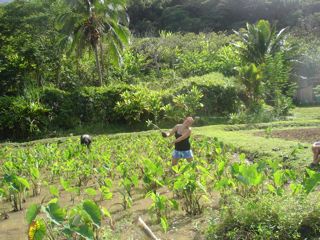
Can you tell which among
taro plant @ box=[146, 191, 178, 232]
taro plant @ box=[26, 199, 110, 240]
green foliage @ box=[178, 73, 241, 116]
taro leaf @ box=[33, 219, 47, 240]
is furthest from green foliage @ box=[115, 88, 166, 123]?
taro leaf @ box=[33, 219, 47, 240]

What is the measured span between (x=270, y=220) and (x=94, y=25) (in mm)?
16353

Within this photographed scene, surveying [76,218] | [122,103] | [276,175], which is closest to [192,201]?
[276,175]

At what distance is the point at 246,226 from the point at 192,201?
1.45 m

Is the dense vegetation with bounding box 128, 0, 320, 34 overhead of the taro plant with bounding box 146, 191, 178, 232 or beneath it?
overhead

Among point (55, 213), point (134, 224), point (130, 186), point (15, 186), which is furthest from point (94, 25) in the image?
point (55, 213)

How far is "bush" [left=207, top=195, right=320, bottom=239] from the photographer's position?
14.5 feet

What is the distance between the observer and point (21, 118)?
16.2 m

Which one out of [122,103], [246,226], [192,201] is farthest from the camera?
[122,103]

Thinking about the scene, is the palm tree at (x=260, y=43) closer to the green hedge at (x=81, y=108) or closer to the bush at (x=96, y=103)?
the green hedge at (x=81, y=108)

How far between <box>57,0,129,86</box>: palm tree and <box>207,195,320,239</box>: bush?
618 inches

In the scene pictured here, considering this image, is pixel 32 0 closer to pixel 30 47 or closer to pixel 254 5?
pixel 30 47

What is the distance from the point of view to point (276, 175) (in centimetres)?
520

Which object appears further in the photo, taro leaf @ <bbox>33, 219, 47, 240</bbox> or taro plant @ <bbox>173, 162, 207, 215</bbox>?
taro plant @ <bbox>173, 162, 207, 215</bbox>

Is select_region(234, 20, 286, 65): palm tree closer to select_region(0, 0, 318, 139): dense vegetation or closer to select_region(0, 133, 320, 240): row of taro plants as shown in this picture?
select_region(0, 0, 318, 139): dense vegetation
